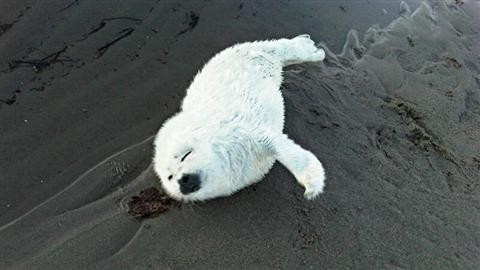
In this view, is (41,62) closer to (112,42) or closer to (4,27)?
(4,27)

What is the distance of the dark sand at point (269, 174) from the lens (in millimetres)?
4156

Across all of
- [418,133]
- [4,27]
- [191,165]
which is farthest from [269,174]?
[4,27]

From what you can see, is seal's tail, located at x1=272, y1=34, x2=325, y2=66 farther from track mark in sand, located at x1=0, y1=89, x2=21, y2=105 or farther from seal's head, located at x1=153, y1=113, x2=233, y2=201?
track mark in sand, located at x1=0, y1=89, x2=21, y2=105

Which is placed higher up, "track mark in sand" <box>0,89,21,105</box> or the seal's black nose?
the seal's black nose

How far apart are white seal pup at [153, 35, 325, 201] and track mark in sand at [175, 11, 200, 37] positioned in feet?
3.86

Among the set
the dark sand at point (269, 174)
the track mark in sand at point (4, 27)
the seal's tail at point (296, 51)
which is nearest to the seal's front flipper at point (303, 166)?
the dark sand at point (269, 174)

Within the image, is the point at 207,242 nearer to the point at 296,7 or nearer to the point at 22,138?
the point at 22,138

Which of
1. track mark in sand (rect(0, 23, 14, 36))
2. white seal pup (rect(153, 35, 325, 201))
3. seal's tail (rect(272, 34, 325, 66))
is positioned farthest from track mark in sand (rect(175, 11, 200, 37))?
track mark in sand (rect(0, 23, 14, 36))

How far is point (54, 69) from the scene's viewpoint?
17.9ft

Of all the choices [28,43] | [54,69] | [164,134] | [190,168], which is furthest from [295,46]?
[28,43]

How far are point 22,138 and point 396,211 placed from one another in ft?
13.0

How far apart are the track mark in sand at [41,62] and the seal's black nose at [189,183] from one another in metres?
2.70

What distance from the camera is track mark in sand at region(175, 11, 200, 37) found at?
20.3ft

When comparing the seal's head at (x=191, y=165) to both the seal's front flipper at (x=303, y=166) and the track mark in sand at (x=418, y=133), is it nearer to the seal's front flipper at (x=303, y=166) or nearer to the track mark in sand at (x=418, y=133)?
the seal's front flipper at (x=303, y=166)
